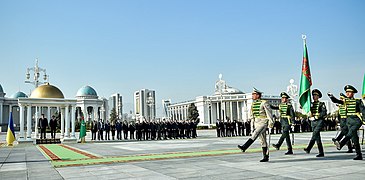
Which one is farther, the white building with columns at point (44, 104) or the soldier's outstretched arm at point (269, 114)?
the white building with columns at point (44, 104)

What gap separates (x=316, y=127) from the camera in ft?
33.1

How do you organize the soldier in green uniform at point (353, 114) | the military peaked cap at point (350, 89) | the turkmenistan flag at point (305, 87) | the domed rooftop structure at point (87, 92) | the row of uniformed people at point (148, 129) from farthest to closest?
the domed rooftop structure at point (87, 92) < the row of uniformed people at point (148, 129) < the turkmenistan flag at point (305, 87) < the military peaked cap at point (350, 89) < the soldier in green uniform at point (353, 114)

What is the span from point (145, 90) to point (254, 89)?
385 feet

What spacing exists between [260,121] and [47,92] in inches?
802

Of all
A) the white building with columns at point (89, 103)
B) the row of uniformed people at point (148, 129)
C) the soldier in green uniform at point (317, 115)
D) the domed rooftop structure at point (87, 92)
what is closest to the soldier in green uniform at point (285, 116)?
the soldier in green uniform at point (317, 115)

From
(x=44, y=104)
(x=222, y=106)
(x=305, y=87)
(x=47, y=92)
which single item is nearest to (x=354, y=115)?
(x=305, y=87)

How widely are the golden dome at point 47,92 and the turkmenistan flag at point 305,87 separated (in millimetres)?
18860

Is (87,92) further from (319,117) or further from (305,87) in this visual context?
(319,117)

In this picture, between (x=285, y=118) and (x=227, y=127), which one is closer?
(x=285, y=118)

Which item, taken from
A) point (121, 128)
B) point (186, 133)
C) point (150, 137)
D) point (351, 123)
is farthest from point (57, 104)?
point (351, 123)

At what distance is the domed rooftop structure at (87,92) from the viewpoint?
10006 centimetres

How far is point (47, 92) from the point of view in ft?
83.2

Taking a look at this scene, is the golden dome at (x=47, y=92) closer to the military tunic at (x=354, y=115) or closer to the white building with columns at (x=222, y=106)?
the military tunic at (x=354, y=115)

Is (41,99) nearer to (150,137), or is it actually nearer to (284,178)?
(150,137)
